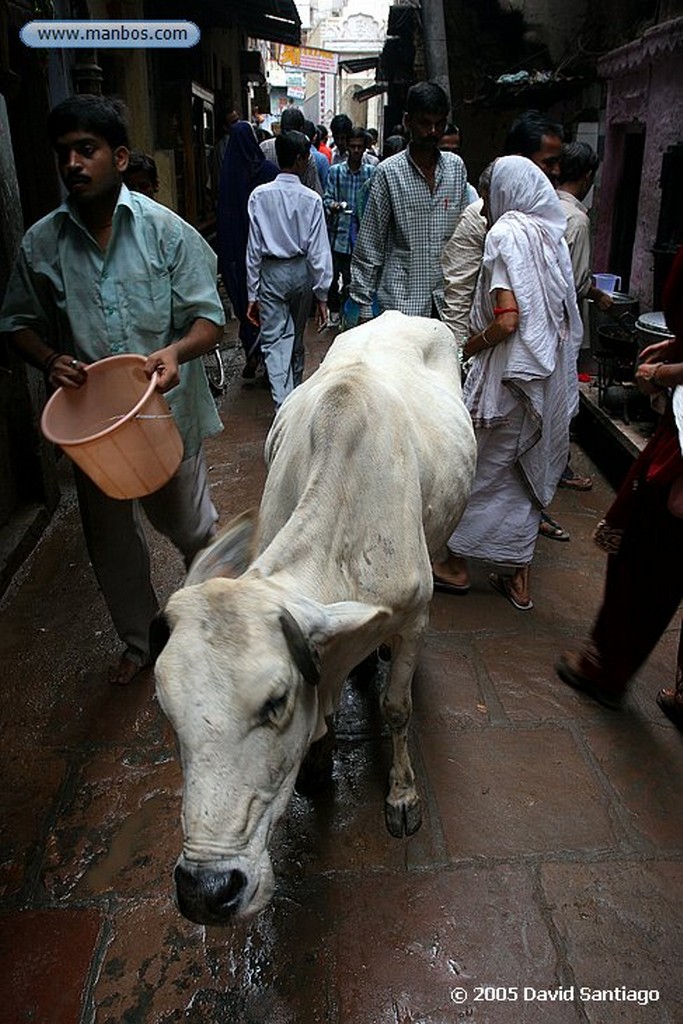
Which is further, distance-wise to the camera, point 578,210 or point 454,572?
point 578,210

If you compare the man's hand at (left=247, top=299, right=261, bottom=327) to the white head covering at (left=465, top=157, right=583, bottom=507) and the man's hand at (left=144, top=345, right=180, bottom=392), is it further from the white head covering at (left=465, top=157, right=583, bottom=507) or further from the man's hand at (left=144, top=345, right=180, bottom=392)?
the man's hand at (left=144, top=345, right=180, bottom=392)

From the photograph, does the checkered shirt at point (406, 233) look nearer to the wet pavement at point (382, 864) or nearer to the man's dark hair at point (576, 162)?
the man's dark hair at point (576, 162)

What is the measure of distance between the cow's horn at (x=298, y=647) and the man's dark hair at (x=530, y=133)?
3313 millimetres

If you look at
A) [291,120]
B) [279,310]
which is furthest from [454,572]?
[291,120]

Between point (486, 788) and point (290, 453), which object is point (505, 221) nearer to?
point (290, 453)

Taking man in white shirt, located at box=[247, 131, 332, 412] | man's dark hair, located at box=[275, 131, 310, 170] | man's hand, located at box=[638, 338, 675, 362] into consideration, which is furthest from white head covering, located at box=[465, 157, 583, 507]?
man's dark hair, located at box=[275, 131, 310, 170]

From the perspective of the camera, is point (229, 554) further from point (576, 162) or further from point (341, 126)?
point (341, 126)

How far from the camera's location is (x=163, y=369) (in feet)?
9.03

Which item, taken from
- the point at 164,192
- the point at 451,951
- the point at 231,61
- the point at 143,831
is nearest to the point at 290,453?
the point at 143,831

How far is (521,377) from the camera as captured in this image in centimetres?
368

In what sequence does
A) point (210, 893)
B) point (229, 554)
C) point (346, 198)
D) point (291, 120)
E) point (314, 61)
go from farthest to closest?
point (314, 61) → point (346, 198) → point (291, 120) → point (229, 554) → point (210, 893)

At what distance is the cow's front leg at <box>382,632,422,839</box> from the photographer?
269cm

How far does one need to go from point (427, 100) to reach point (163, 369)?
2552 millimetres

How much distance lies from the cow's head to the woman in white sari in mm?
2308
